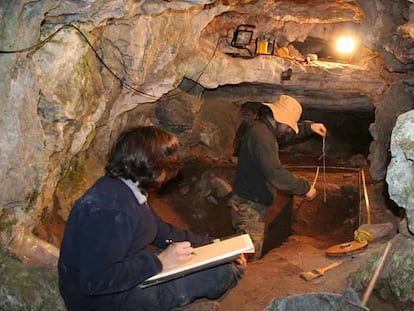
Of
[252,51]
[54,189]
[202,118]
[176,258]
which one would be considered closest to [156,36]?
[54,189]

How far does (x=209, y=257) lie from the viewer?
3.61m

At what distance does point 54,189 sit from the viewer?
544 centimetres

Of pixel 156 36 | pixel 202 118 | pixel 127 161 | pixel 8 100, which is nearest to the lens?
pixel 127 161

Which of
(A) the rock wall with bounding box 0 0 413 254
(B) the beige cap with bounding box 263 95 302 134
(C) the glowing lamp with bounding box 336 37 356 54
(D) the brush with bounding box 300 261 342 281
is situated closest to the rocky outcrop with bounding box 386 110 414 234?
(D) the brush with bounding box 300 261 342 281

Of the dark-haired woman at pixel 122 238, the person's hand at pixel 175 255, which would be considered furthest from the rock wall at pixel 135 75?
the person's hand at pixel 175 255

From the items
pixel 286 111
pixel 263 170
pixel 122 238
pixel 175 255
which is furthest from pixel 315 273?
pixel 122 238

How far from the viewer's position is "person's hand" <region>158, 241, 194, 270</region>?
347 centimetres

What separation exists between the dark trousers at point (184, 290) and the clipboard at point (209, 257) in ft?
0.46

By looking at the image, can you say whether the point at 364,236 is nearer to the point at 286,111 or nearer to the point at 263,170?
the point at 263,170

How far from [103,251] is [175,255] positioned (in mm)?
636

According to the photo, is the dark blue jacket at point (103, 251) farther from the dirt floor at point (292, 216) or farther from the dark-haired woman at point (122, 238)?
the dirt floor at point (292, 216)

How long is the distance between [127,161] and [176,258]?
81cm

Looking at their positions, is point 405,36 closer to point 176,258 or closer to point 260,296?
point 260,296

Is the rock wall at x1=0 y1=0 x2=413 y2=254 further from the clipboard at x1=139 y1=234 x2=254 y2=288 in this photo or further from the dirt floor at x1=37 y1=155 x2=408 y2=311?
the clipboard at x1=139 y1=234 x2=254 y2=288
